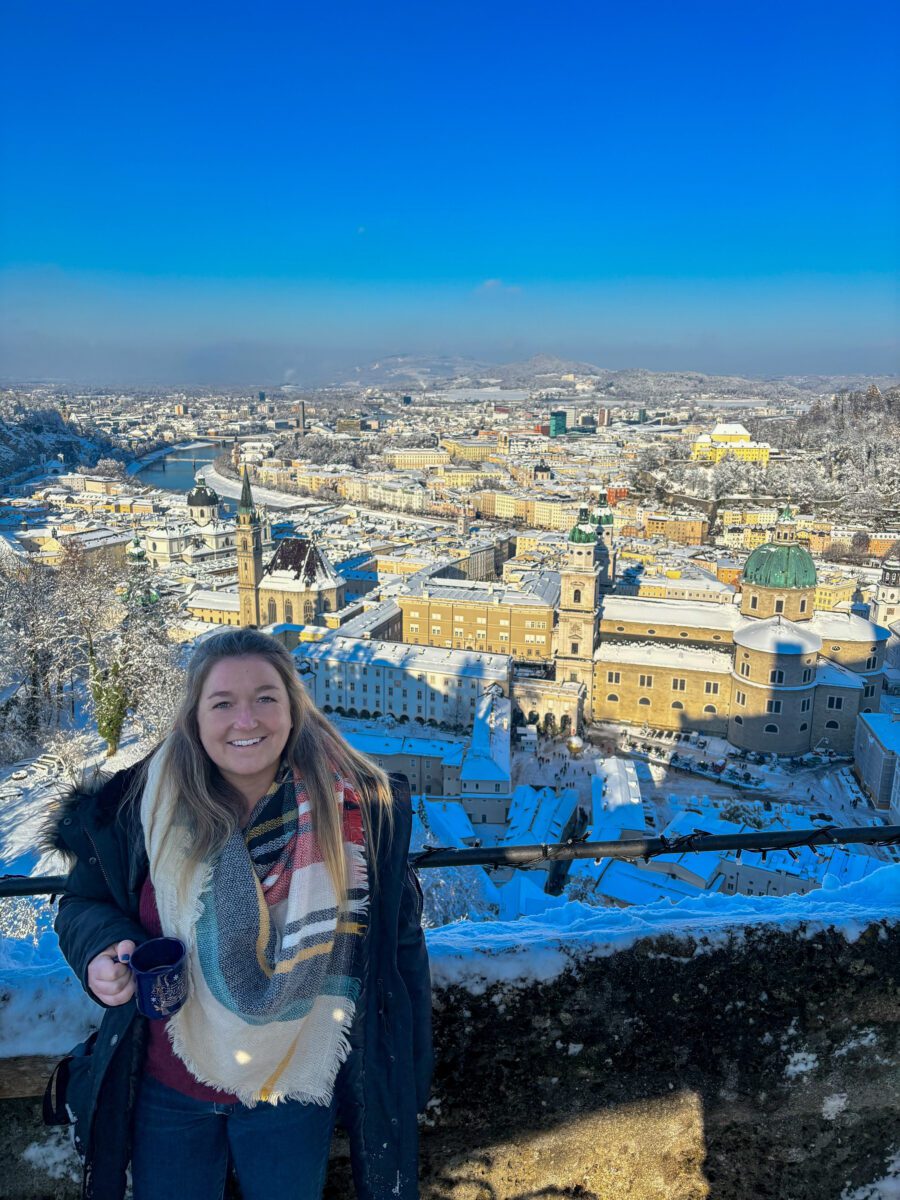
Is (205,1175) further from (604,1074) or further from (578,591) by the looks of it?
(578,591)

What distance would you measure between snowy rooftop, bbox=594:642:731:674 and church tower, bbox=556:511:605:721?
362 mm

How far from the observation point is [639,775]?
13859 millimetres

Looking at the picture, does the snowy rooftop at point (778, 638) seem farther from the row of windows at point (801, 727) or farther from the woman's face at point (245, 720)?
the woman's face at point (245, 720)

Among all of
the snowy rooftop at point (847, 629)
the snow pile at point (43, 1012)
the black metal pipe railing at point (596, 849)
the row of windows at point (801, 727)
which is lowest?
the row of windows at point (801, 727)

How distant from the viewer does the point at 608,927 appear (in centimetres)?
141

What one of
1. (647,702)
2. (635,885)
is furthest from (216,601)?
(635,885)

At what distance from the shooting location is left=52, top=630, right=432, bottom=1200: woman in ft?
3.48

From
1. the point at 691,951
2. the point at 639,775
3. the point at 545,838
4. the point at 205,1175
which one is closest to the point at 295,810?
the point at 205,1175

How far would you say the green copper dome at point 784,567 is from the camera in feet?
53.3

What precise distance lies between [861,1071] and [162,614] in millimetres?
14965

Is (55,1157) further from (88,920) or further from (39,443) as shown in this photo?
(39,443)

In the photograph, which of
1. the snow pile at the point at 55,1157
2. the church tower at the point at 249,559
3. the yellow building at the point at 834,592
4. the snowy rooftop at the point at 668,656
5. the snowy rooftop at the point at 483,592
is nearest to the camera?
the snow pile at the point at 55,1157

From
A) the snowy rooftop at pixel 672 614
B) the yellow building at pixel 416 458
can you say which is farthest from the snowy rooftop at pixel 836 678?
the yellow building at pixel 416 458

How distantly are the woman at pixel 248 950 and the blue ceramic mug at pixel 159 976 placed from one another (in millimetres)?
19
